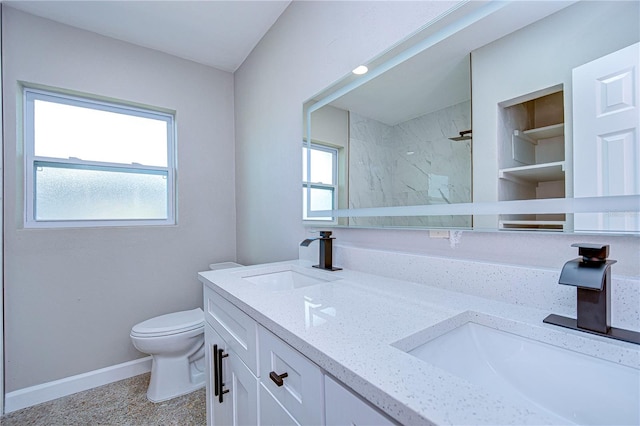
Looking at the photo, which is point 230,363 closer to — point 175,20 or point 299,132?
point 299,132

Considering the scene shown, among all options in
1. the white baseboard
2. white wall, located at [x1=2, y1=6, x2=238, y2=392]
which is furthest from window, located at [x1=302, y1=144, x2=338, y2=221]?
the white baseboard

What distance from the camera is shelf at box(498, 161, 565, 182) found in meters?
0.71

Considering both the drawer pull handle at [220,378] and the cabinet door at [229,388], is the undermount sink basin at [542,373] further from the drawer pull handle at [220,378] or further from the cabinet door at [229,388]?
the drawer pull handle at [220,378]

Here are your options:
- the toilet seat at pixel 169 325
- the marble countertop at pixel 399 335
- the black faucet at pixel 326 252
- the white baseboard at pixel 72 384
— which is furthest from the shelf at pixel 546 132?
the white baseboard at pixel 72 384

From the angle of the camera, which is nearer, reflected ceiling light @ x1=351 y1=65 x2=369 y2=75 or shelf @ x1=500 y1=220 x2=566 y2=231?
shelf @ x1=500 y1=220 x2=566 y2=231

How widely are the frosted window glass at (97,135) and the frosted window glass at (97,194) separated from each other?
0.39ft

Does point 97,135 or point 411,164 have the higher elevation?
point 97,135

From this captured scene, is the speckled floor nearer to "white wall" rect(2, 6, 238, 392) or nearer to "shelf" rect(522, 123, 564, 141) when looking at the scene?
"white wall" rect(2, 6, 238, 392)

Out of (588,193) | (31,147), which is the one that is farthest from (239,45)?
(588,193)

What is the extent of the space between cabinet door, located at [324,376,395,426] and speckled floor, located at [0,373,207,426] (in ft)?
4.83

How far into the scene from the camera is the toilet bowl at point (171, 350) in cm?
174

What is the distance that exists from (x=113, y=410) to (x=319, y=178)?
6.12 ft

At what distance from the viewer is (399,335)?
0.59 m

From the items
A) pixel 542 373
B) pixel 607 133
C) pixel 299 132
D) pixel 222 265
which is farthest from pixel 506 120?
pixel 222 265
